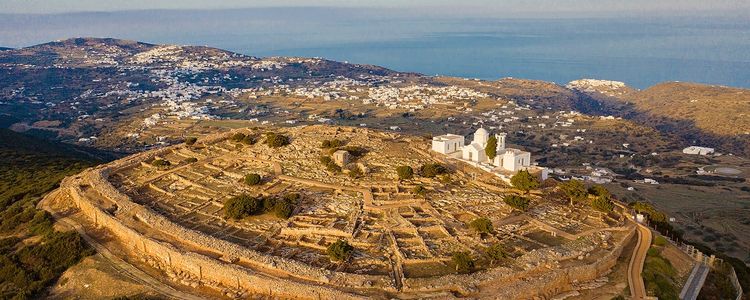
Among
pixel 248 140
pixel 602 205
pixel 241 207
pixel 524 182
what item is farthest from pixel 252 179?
pixel 602 205

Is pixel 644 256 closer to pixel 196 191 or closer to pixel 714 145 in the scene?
pixel 196 191

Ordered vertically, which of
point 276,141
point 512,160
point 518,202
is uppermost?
point 276,141

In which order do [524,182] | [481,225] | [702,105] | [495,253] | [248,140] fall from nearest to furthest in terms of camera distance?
[495,253] < [481,225] < [524,182] < [248,140] < [702,105]

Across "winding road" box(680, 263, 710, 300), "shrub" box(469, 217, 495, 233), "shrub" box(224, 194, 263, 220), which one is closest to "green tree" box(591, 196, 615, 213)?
"winding road" box(680, 263, 710, 300)

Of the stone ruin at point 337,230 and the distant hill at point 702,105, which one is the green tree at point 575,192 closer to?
the stone ruin at point 337,230

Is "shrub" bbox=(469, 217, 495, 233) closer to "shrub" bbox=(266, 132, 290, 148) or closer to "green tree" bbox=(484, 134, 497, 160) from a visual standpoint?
"green tree" bbox=(484, 134, 497, 160)

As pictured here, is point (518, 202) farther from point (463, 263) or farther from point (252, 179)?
point (252, 179)

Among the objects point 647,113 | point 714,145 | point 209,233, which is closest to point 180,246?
point 209,233
